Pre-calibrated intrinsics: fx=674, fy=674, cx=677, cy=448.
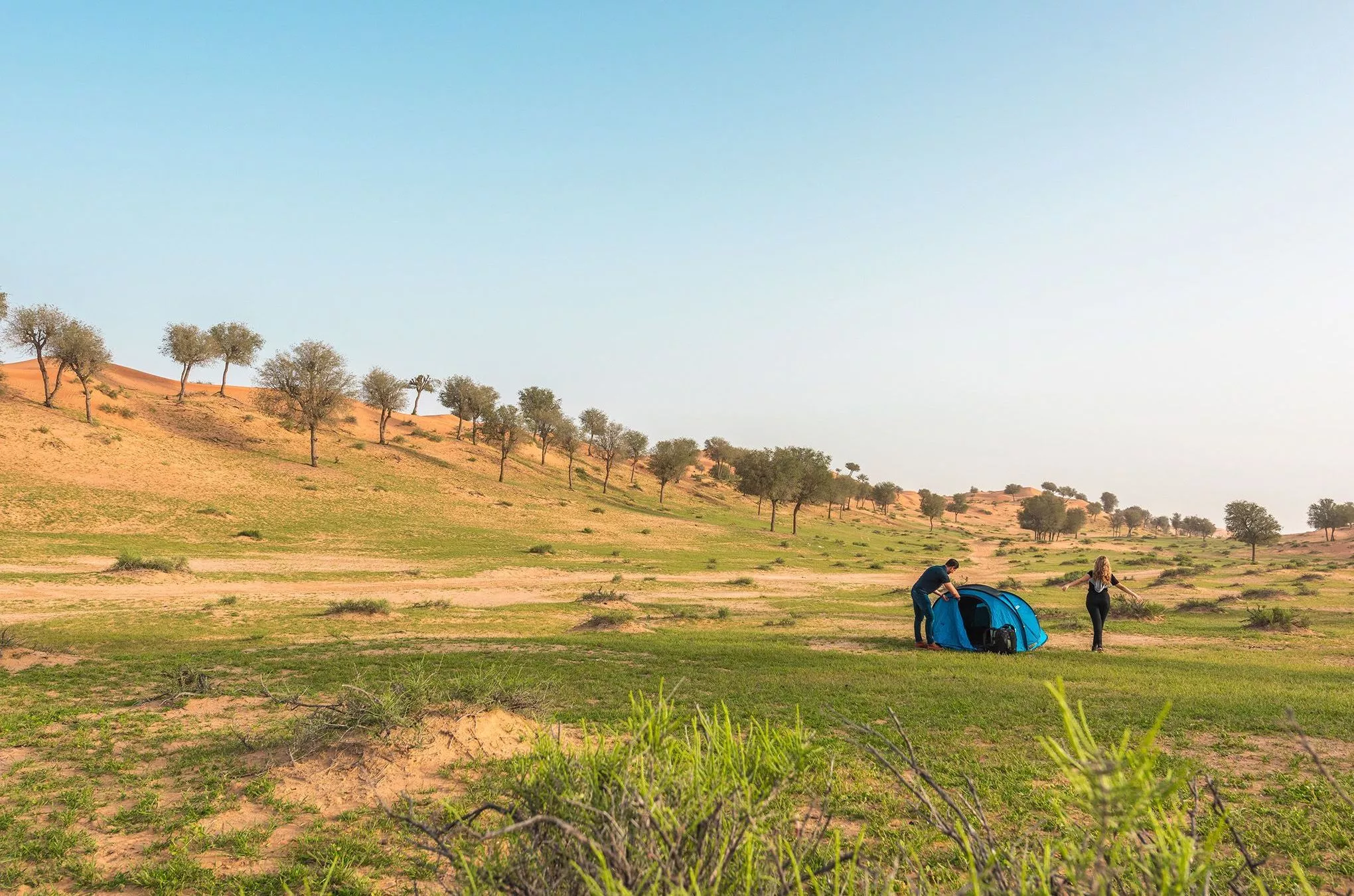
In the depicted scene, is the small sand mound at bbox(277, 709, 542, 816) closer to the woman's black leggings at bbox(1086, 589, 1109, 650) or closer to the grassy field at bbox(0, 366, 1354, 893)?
the grassy field at bbox(0, 366, 1354, 893)

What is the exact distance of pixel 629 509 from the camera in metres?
79.9

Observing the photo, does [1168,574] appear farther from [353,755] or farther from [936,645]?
[353,755]

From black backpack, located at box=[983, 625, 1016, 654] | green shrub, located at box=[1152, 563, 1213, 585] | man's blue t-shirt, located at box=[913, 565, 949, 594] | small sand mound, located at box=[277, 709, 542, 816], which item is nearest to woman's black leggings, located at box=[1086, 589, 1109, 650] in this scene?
black backpack, located at box=[983, 625, 1016, 654]

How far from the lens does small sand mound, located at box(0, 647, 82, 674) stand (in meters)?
12.8

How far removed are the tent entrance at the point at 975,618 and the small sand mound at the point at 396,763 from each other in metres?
12.2

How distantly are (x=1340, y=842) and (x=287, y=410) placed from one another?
83.9 meters

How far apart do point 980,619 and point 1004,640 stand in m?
0.84

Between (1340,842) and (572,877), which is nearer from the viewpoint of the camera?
(572,877)

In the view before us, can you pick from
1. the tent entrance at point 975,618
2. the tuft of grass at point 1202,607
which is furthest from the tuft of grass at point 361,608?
the tuft of grass at point 1202,607

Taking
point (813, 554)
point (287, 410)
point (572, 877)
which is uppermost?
point (287, 410)

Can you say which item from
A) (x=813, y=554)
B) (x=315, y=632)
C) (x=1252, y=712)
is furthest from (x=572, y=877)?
(x=813, y=554)

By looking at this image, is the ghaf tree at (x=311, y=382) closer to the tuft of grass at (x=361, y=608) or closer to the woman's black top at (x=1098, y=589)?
the tuft of grass at (x=361, y=608)

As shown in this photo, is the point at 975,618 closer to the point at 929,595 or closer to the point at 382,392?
the point at 929,595

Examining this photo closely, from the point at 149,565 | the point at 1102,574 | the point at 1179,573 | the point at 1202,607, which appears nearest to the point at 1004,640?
the point at 1102,574
